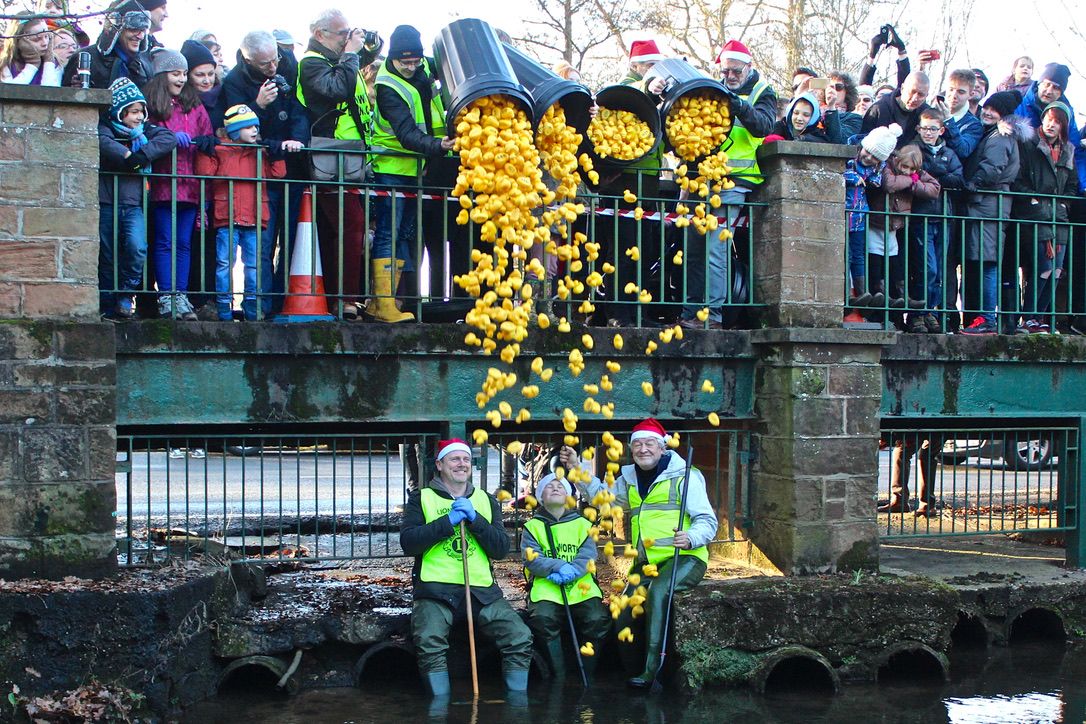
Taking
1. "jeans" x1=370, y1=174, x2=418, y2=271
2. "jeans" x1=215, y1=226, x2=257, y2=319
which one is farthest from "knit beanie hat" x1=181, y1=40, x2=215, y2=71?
"jeans" x1=370, y1=174, x2=418, y2=271

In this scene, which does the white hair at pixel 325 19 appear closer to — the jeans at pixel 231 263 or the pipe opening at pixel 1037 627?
the jeans at pixel 231 263

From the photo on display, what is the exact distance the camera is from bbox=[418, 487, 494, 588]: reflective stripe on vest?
7207 millimetres

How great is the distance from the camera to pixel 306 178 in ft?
26.6

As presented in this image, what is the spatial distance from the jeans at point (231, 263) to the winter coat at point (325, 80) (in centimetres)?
91

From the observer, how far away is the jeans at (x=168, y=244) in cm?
753

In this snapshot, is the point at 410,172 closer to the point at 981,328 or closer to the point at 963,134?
the point at 963,134

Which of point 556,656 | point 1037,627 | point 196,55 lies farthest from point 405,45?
point 1037,627

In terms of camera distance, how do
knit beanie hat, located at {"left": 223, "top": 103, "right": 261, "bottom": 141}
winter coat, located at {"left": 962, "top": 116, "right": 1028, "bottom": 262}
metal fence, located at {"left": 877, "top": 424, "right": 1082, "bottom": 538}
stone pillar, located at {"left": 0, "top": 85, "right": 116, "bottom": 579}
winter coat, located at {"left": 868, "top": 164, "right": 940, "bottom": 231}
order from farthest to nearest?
metal fence, located at {"left": 877, "top": 424, "right": 1082, "bottom": 538}, winter coat, located at {"left": 962, "top": 116, "right": 1028, "bottom": 262}, winter coat, located at {"left": 868, "top": 164, "right": 940, "bottom": 231}, knit beanie hat, located at {"left": 223, "top": 103, "right": 261, "bottom": 141}, stone pillar, located at {"left": 0, "top": 85, "right": 116, "bottom": 579}

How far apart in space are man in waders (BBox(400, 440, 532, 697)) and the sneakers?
4.29 metres

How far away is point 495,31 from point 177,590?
4025 mm

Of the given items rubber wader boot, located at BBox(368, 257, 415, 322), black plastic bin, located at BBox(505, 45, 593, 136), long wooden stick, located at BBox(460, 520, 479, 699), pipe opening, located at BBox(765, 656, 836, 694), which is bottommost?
pipe opening, located at BBox(765, 656, 836, 694)

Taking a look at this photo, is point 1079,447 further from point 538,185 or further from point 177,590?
point 177,590

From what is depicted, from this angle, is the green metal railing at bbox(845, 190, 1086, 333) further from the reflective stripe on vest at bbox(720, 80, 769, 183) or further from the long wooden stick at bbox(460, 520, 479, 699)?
the long wooden stick at bbox(460, 520, 479, 699)

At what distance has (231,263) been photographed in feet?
24.6
